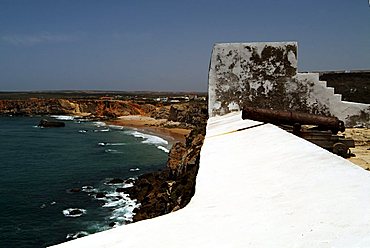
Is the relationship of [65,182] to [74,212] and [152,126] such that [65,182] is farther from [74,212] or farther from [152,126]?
[152,126]

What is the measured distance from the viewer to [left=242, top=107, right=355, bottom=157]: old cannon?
5.54 metres

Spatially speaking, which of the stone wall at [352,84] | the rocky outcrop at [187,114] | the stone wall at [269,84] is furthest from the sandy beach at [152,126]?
the stone wall at [269,84]

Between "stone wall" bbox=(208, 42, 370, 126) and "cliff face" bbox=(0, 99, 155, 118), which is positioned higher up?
"stone wall" bbox=(208, 42, 370, 126)

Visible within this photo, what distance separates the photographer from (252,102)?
773 cm

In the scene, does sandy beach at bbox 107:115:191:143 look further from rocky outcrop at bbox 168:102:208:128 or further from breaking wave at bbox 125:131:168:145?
rocky outcrop at bbox 168:102:208:128

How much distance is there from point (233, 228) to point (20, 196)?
70.4 feet

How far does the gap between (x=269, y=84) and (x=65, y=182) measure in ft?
64.3

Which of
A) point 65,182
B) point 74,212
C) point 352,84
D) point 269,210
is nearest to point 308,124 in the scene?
point 269,210

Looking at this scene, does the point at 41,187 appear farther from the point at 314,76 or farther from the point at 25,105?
the point at 25,105

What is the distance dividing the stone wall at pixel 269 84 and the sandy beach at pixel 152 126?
35205 millimetres

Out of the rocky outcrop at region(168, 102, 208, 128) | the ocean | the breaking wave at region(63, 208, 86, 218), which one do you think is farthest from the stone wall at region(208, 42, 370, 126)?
the rocky outcrop at region(168, 102, 208, 128)

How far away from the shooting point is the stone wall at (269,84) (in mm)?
7551

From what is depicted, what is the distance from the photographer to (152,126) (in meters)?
61.4

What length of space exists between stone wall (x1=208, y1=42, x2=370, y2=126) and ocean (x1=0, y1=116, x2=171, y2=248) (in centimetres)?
1024
